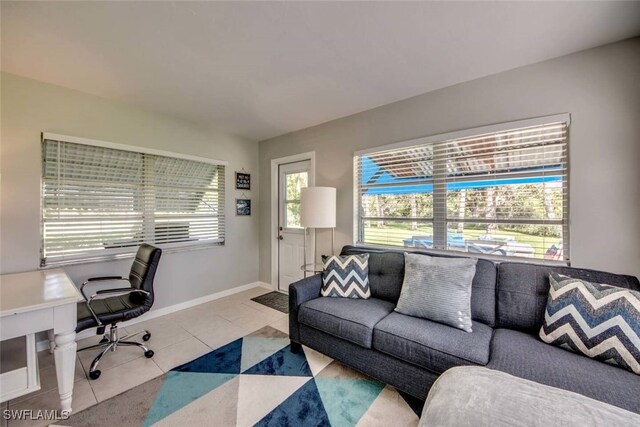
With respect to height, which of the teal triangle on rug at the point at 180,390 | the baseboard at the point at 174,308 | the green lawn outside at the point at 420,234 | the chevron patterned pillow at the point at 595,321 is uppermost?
the green lawn outside at the point at 420,234

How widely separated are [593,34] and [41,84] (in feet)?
14.5

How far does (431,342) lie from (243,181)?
330cm

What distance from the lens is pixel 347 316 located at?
195 cm

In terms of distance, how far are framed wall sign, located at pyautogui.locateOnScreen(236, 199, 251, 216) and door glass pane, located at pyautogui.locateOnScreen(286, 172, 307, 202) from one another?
0.67 m

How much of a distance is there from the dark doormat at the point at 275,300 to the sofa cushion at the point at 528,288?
2.29 m

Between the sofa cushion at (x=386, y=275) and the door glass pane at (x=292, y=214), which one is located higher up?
the door glass pane at (x=292, y=214)

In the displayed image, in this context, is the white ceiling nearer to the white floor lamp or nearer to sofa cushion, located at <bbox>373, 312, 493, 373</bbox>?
the white floor lamp

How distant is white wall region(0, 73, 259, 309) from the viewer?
7.17ft

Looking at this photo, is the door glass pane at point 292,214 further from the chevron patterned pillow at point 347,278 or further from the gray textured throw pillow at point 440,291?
the gray textured throw pillow at point 440,291

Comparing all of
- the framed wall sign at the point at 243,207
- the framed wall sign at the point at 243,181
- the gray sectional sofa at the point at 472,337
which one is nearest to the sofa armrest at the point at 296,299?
the gray sectional sofa at the point at 472,337

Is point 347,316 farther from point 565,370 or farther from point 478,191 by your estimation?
point 478,191

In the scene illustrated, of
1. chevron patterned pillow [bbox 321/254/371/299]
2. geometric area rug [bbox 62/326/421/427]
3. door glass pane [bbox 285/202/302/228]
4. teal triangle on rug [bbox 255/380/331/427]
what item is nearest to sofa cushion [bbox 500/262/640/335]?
geometric area rug [bbox 62/326/421/427]

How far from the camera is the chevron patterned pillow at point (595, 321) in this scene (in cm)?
131

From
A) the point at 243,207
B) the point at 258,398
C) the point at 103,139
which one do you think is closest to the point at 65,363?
the point at 258,398
